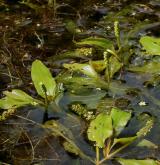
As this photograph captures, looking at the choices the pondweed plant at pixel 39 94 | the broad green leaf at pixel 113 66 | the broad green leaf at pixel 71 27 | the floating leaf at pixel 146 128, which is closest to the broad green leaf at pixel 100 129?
the floating leaf at pixel 146 128

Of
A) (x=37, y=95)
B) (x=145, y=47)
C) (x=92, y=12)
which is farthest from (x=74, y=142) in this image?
(x=92, y=12)

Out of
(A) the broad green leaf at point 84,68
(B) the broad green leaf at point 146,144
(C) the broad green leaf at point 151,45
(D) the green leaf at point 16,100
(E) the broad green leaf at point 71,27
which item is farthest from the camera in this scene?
(E) the broad green leaf at point 71,27

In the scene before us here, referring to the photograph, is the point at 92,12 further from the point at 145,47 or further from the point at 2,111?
the point at 2,111

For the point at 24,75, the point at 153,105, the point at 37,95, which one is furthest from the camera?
the point at 24,75

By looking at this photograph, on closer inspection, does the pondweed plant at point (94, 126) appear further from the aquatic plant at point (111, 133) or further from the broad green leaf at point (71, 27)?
the broad green leaf at point (71, 27)

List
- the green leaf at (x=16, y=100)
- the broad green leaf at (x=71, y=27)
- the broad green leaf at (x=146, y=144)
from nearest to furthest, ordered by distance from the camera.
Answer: the broad green leaf at (x=146, y=144)
the green leaf at (x=16, y=100)
the broad green leaf at (x=71, y=27)

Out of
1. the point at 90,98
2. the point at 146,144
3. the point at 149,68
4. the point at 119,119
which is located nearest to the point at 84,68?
the point at 90,98
